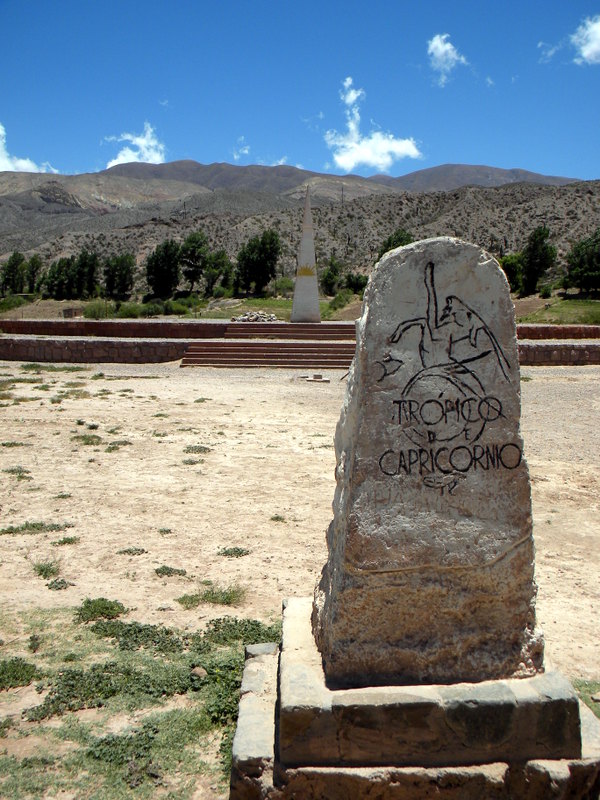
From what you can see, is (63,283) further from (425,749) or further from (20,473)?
(425,749)

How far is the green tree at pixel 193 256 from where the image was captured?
5028 cm

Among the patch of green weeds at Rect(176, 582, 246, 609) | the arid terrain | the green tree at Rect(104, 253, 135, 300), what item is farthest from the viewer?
the green tree at Rect(104, 253, 135, 300)

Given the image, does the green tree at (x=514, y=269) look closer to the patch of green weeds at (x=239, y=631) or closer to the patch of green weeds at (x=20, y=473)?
the patch of green weeds at (x=20, y=473)

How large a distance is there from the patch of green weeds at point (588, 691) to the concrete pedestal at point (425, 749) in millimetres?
811

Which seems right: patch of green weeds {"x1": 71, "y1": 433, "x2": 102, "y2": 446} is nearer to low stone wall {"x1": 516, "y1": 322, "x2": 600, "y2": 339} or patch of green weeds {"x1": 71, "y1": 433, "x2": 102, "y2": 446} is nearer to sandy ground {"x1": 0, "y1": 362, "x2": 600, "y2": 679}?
sandy ground {"x1": 0, "y1": 362, "x2": 600, "y2": 679}

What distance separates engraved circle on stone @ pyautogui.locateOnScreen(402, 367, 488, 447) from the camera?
259 cm

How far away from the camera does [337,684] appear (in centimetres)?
258

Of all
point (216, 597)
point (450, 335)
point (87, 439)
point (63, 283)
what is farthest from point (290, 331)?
point (63, 283)

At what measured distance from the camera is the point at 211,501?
648cm

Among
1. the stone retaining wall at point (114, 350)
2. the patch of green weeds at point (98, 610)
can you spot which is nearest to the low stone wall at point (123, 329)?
the stone retaining wall at point (114, 350)

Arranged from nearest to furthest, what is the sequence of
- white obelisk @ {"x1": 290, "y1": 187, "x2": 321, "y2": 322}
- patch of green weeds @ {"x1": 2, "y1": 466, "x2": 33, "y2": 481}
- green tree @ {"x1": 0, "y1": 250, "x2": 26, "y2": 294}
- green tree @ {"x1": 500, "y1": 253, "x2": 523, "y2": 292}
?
patch of green weeds @ {"x1": 2, "y1": 466, "x2": 33, "y2": 481} < white obelisk @ {"x1": 290, "y1": 187, "x2": 321, "y2": 322} < green tree @ {"x1": 500, "y1": 253, "x2": 523, "y2": 292} < green tree @ {"x1": 0, "y1": 250, "x2": 26, "y2": 294}

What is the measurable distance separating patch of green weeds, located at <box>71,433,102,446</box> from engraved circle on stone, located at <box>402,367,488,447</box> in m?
6.68

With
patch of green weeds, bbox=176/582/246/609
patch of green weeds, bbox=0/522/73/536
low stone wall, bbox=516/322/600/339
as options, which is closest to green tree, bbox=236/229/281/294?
low stone wall, bbox=516/322/600/339

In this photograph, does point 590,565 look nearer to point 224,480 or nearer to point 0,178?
point 224,480
